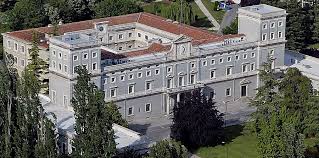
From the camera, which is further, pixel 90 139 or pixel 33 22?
pixel 33 22

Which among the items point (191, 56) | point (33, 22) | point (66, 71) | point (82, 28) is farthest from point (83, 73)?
point (33, 22)

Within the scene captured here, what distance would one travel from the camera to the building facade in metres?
82.5

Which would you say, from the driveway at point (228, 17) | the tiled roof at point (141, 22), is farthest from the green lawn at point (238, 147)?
the driveway at point (228, 17)

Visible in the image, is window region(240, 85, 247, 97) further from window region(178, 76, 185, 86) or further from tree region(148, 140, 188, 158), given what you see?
tree region(148, 140, 188, 158)

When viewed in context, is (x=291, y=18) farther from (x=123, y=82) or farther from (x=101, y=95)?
(x=101, y=95)

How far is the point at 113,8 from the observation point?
356 feet

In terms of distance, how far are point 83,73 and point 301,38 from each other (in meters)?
44.9

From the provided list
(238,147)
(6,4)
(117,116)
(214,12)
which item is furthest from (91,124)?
(214,12)

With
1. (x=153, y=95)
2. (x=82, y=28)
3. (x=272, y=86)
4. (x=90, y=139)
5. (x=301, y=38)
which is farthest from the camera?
(x=301, y=38)

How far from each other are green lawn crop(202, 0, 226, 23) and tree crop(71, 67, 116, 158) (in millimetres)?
53616

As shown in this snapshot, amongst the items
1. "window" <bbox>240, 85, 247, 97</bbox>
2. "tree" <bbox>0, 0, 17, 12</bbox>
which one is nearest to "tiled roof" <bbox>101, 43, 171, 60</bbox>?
"window" <bbox>240, 85, 247, 97</bbox>

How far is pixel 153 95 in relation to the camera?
8606cm

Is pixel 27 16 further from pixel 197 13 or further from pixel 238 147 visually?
pixel 238 147

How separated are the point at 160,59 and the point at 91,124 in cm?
2203
